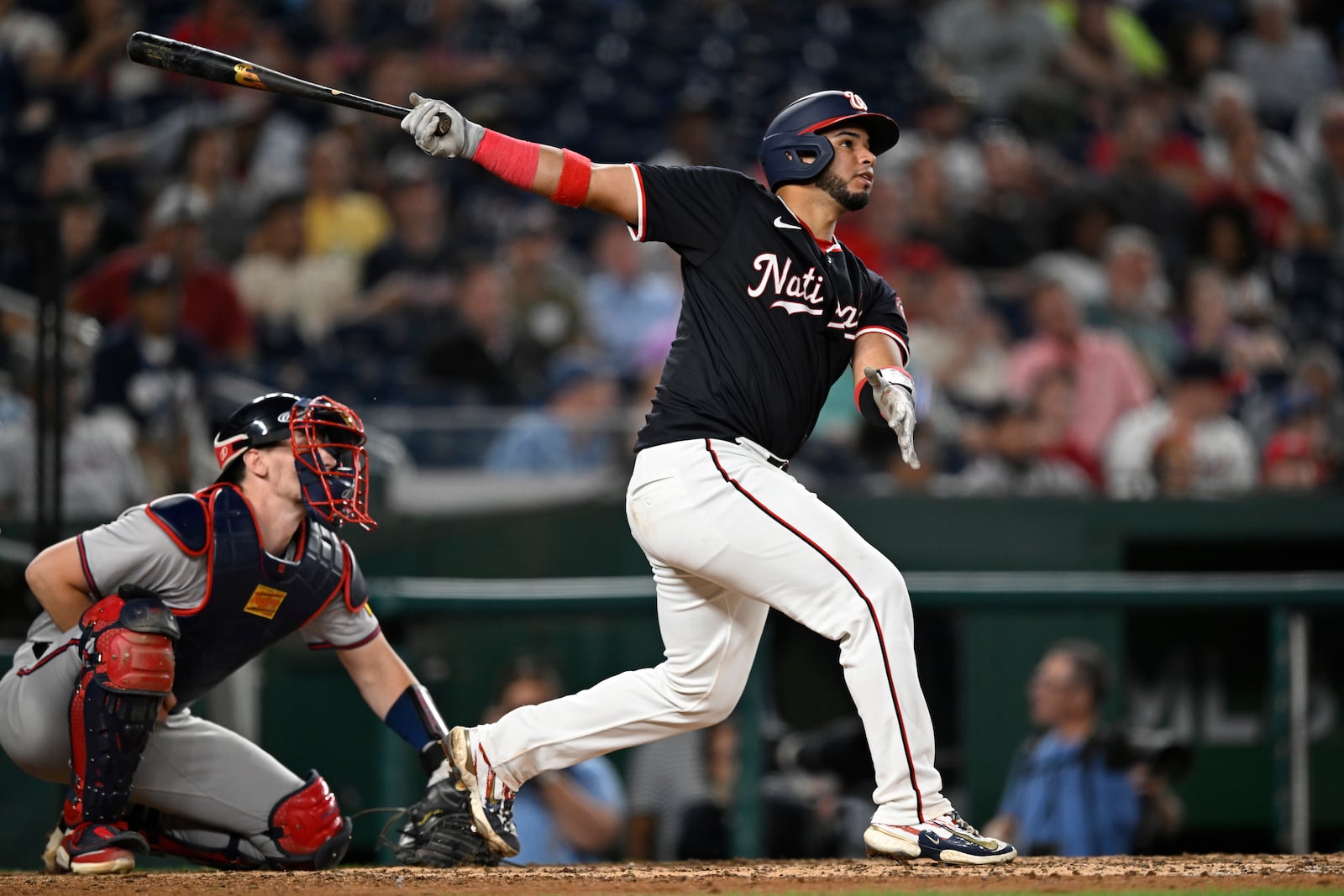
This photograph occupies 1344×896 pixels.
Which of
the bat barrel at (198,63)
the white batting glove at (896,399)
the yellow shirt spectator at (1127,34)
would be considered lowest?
the white batting glove at (896,399)

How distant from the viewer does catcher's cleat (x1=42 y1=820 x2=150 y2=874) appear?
3.46m

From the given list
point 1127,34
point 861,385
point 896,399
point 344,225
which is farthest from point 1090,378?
point 896,399

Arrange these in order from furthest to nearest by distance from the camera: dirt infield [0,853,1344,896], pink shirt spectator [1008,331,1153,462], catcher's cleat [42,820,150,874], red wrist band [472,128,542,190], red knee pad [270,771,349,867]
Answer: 1. pink shirt spectator [1008,331,1153,462]
2. red knee pad [270,771,349,867]
3. catcher's cleat [42,820,150,874]
4. red wrist band [472,128,542,190]
5. dirt infield [0,853,1344,896]

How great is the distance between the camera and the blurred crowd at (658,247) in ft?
22.7

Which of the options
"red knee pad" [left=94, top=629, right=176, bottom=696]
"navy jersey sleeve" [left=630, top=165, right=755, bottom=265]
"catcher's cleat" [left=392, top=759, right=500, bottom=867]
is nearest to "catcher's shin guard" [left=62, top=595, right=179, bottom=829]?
"red knee pad" [left=94, top=629, right=176, bottom=696]

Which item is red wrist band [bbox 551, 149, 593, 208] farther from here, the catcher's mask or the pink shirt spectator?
the pink shirt spectator

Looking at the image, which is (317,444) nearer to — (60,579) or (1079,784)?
(60,579)

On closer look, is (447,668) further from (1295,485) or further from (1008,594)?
(1295,485)

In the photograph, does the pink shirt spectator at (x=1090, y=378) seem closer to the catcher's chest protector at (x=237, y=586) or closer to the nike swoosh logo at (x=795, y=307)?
the nike swoosh logo at (x=795, y=307)

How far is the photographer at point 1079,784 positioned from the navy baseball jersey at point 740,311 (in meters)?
2.20

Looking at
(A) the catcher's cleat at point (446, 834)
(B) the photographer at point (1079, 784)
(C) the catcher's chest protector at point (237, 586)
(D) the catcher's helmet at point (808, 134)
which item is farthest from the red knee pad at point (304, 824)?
(B) the photographer at point (1079, 784)

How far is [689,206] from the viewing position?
3.45 metres

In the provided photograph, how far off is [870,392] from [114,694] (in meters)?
1.76

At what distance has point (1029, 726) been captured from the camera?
6074 millimetres
